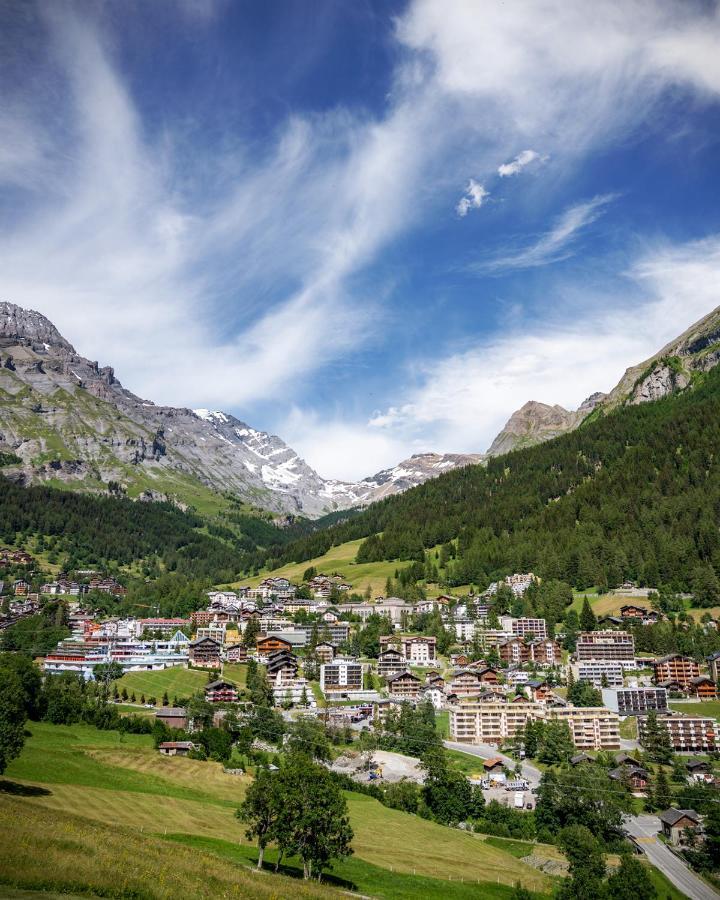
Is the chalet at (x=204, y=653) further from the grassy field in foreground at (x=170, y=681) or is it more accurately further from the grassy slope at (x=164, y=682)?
the grassy slope at (x=164, y=682)

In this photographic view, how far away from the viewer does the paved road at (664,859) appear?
2820 inches

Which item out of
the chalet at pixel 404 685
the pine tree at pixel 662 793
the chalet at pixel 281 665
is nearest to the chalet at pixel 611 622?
the chalet at pixel 404 685

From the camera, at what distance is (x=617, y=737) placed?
122 meters

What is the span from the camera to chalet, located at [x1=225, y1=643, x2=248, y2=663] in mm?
159250

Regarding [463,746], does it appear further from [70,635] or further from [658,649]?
[70,635]

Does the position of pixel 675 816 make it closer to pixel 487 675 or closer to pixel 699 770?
pixel 699 770

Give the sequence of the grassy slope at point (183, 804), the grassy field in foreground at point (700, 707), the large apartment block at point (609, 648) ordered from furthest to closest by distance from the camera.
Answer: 1. the large apartment block at point (609, 648)
2. the grassy field in foreground at point (700, 707)
3. the grassy slope at point (183, 804)

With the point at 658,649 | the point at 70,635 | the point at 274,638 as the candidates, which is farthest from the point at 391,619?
the point at 70,635

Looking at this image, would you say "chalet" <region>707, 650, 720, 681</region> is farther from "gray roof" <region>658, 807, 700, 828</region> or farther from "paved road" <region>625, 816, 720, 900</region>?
"gray roof" <region>658, 807, 700, 828</region>

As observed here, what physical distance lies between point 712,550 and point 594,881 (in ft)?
474

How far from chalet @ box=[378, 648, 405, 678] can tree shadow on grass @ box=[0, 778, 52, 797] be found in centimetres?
9817

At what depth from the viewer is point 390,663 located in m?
158

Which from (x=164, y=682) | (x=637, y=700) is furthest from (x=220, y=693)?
(x=637, y=700)

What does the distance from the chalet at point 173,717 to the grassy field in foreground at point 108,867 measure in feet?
203
